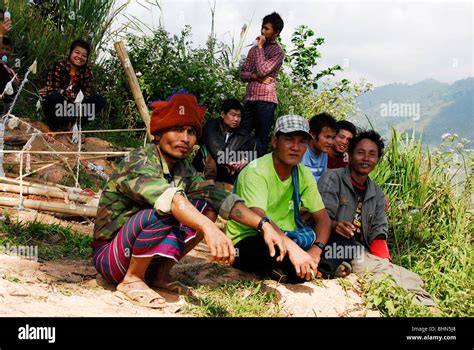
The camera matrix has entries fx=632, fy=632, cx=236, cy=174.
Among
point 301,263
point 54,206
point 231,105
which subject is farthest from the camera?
point 231,105

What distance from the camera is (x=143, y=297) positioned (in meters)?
3.65

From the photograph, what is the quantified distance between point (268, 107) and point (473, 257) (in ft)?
9.84

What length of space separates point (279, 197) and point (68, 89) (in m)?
4.25

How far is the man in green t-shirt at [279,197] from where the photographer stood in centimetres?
438

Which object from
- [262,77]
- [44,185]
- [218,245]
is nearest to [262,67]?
[262,77]

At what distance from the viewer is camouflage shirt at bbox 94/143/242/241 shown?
3.61m

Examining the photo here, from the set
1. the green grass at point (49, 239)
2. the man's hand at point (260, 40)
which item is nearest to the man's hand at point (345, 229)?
the green grass at point (49, 239)

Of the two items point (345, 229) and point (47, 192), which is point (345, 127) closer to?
point (345, 229)

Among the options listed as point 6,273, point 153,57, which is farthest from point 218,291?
point 153,57

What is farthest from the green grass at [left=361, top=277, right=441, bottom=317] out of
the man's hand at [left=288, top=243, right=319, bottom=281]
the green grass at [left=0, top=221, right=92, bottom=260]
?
the green grass at [left=0, top=221, right=92, bottom=260]

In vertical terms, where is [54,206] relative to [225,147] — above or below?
below

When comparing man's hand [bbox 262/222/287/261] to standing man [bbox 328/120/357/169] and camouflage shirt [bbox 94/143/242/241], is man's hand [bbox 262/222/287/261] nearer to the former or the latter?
camouflage shirt [bbox 94/143/242/241]

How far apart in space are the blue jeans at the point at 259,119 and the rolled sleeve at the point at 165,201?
4024 millimetres

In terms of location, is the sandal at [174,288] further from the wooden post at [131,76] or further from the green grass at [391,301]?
the wooden post at [131,76]
